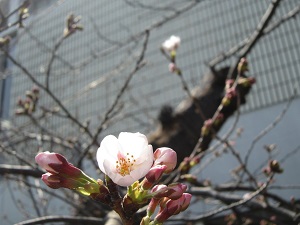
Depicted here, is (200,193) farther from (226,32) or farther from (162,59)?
(226,32)

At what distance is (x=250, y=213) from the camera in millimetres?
1785

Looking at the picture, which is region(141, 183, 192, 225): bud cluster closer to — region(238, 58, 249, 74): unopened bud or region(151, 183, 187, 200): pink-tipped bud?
region(151, 183, 187, 200): pink-tipped bud

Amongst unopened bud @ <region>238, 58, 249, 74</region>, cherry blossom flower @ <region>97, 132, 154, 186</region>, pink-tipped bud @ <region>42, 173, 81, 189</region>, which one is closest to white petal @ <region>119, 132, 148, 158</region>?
cherry blossom flower @ <region>97, 132, 154, 186</region>

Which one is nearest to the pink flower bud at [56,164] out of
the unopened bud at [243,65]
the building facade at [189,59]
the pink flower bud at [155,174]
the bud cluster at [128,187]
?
the bud cluster at [128,187]

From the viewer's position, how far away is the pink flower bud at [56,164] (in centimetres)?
60

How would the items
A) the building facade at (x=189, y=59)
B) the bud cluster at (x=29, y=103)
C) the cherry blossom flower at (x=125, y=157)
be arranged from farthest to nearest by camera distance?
the building facade at (x=189, y=59), the bud cluster at (x=29, y=103), the cherry blossom flower at (x=125, y=157)

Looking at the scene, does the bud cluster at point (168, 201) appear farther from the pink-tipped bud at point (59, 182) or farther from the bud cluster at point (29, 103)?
the bud cluster at point (29, 103)

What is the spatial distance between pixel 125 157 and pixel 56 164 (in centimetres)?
12

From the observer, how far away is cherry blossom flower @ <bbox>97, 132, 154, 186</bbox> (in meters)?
0.57

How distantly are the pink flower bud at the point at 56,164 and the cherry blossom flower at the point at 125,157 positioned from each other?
0.06m

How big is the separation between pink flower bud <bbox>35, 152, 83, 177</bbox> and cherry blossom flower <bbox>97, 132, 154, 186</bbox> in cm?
6

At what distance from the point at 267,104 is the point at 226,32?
139 centimetres

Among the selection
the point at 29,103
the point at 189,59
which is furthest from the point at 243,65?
the point at 189,59

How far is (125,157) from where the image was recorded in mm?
618
